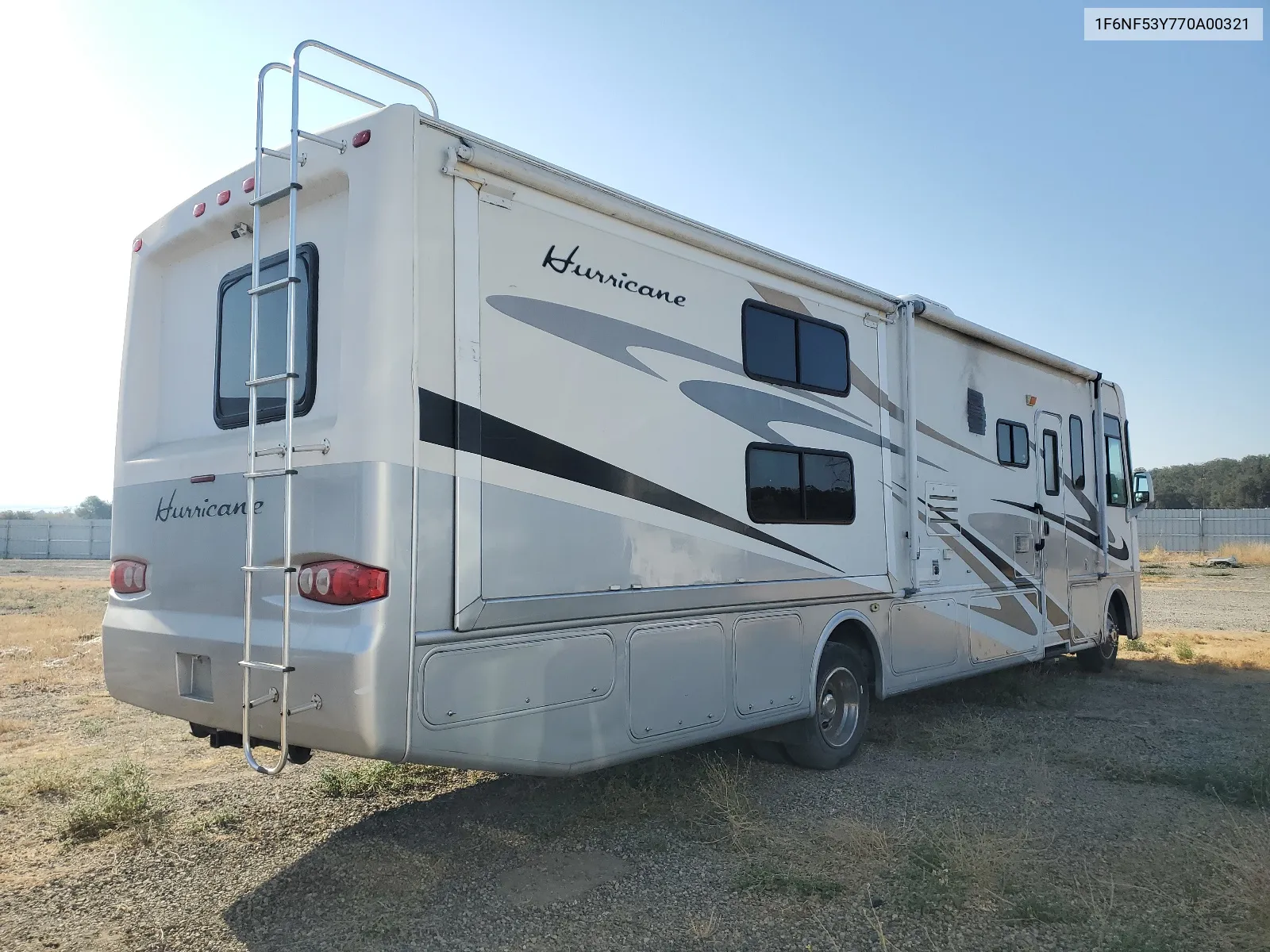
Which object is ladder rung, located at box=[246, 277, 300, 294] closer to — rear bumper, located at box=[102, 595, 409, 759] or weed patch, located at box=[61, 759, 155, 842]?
rear bumper, located at box=[102, 595, 409, 759]

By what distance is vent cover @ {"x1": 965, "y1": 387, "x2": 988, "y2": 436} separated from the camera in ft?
25.2

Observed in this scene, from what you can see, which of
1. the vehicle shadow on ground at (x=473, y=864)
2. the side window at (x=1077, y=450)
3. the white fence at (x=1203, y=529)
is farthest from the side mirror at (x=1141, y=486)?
the white fence at (x=1203, y=529)

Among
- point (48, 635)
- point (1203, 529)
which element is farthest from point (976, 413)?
point (1203, 529)

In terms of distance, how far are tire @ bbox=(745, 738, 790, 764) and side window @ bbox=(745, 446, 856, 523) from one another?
1439mm

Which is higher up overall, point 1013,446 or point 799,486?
point 1013,446

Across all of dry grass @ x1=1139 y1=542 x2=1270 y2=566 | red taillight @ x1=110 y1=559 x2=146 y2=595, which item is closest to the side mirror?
red taillight @ x1=110 y1=559 x2=146 y2=595

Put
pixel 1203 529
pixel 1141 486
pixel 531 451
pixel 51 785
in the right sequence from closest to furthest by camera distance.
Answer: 1. pixel 531 451
2. pixel 51 785
3. pixel 1141 486
4. pixel 1203 529

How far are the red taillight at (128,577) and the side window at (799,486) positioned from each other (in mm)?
3158

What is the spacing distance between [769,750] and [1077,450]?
16.7 ft

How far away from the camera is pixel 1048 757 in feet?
21.1

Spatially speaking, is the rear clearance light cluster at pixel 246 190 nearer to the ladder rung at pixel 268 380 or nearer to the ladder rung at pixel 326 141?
the ladder rung at pixel 326 141

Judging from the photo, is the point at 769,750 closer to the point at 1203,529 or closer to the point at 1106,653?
the point at 1106,653

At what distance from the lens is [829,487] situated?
618cm

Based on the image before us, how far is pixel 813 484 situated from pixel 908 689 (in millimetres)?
1801
